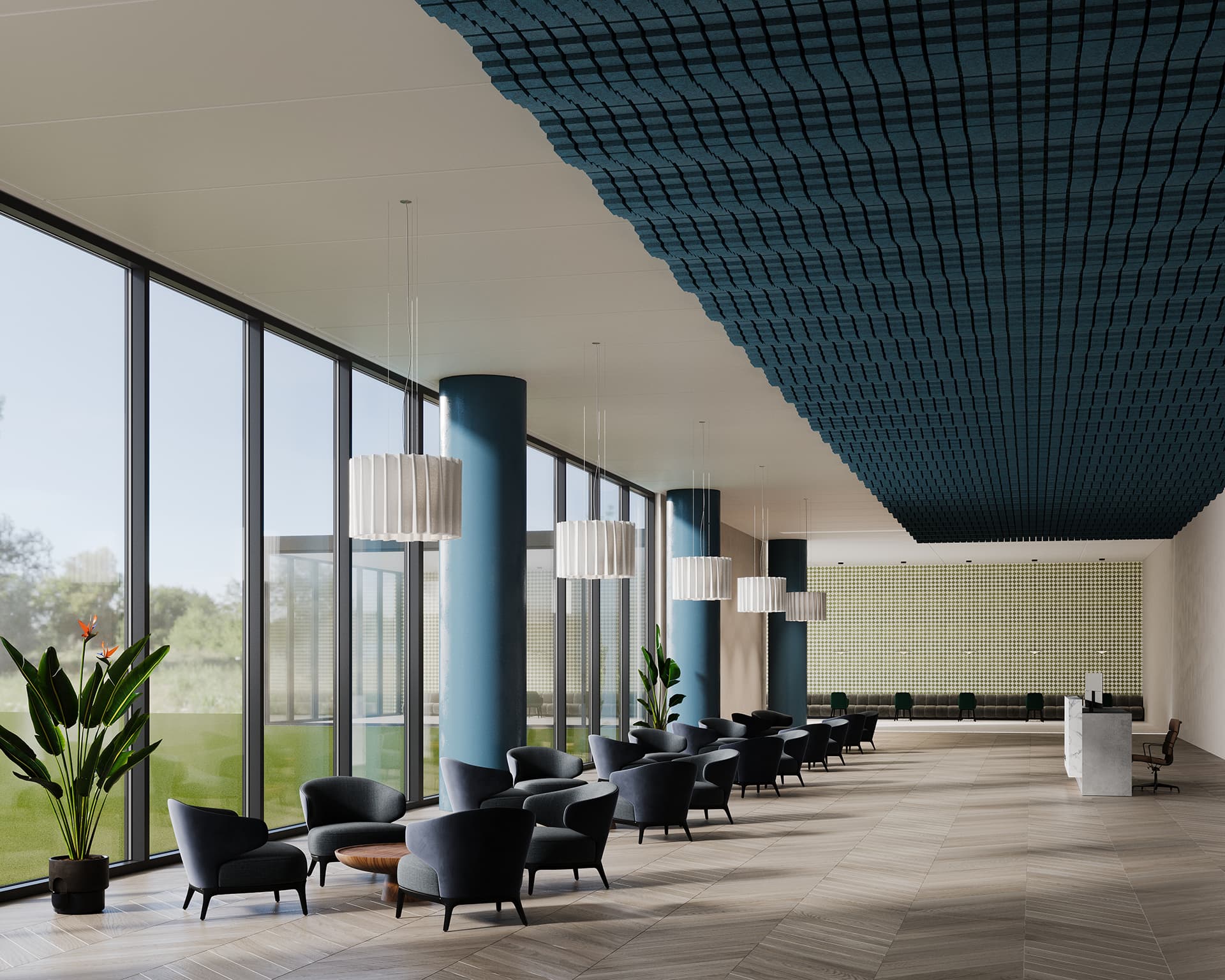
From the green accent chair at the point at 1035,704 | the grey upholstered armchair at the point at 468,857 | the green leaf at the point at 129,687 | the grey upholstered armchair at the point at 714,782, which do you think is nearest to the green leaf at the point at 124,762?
the green leaf at the point at 129,687

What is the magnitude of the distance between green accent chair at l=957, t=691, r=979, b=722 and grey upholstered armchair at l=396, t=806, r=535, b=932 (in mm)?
23474

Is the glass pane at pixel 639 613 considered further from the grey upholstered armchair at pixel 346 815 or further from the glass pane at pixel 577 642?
the grey upholstered armchair at pixel 346 815

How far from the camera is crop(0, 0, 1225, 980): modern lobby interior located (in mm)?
4551

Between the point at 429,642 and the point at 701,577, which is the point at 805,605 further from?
the point at 429,642

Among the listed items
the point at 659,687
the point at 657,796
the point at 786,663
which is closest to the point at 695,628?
the point at 659,687

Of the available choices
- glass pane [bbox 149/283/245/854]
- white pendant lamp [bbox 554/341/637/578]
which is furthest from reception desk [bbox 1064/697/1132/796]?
glass pane [bbox 149/283/245/854]

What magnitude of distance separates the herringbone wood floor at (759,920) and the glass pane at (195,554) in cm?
79

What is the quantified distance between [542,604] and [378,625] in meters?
4.39

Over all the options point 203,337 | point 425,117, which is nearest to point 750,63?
point 425,117

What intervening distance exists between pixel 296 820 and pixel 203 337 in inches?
143

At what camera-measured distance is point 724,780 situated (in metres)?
10.8

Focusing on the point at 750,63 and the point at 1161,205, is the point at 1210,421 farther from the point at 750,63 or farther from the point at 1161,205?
the point at 750,63

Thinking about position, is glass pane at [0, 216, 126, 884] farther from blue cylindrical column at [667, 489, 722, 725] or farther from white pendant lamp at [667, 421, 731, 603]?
blue cylindrical column at [667, 489, 722, 725]

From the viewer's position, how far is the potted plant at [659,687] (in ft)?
55.3
